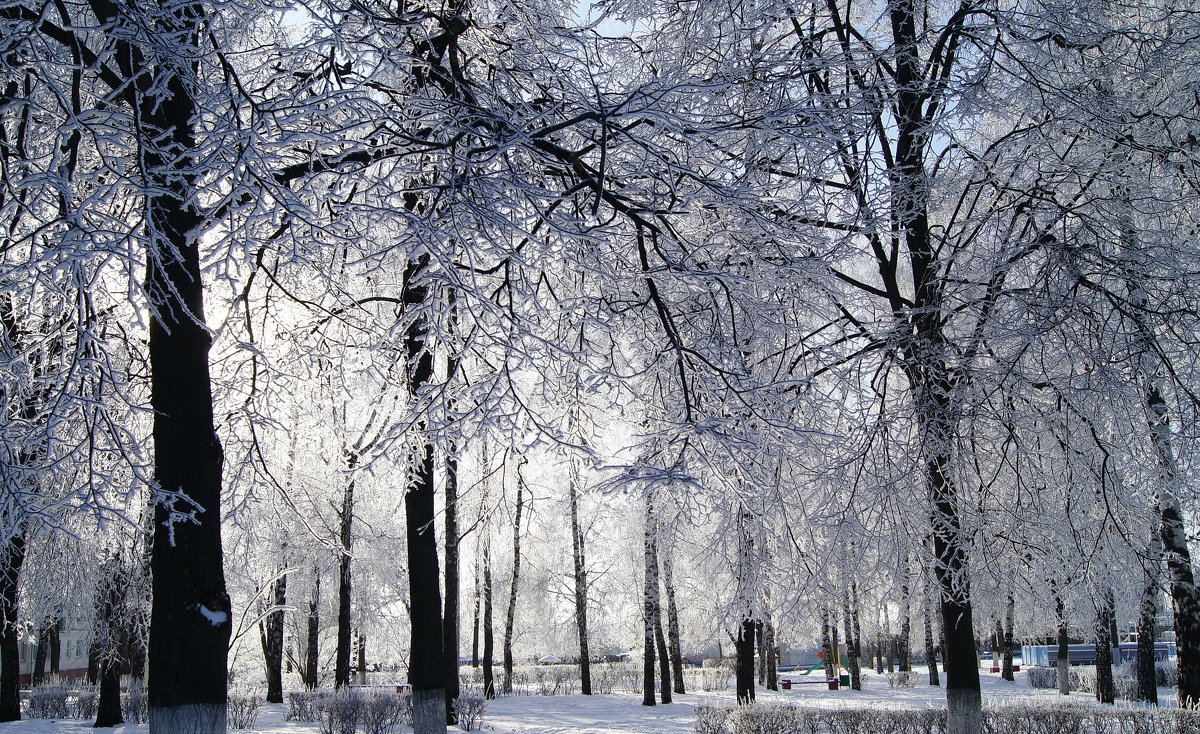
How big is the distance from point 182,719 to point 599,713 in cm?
1605

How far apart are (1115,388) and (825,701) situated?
1774 centimetres

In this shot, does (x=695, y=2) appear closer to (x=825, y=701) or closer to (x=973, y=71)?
(x=973, y=71)

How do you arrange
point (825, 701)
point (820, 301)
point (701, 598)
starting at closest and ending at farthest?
point (820, 301), point (825, 701), point (701, 598)

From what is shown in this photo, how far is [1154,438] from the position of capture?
6918mm

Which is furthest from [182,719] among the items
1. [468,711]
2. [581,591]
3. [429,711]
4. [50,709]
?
[581,591]

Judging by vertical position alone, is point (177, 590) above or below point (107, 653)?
above

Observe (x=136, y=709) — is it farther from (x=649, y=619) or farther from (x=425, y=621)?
(x=649, y=619)

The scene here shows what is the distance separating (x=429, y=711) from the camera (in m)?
7.97

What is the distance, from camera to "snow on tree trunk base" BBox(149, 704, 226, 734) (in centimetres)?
424

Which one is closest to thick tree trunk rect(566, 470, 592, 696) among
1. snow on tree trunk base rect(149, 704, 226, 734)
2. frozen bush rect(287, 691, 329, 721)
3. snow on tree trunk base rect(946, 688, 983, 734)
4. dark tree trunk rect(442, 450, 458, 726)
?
dark tree trunk rect(442, 450, 458, 726)

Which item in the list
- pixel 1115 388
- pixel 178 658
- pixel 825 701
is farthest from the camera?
pixel 825 701

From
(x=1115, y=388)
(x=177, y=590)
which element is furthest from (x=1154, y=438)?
(x=177, y=590)

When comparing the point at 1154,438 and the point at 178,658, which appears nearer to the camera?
the point at 178,658

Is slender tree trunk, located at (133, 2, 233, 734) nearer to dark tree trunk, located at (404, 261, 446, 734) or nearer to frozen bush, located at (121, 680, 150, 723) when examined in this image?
dark tree trunk, located at (404, 261, 446, 734)
